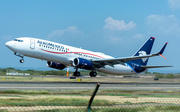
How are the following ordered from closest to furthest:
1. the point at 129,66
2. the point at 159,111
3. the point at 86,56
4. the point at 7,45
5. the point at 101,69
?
the point at 159,111
the point at 7,45
the point at 86,56
the point at 101,69
the point at 129,66

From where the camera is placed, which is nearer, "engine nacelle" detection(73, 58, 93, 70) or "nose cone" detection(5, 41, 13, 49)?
"nose cone" detection(5, 41, 13, 49)

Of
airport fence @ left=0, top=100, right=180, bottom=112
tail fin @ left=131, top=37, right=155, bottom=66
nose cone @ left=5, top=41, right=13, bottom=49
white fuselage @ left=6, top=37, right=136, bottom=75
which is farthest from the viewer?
tail fin @ left=131, top=37, right=155, bottom=66

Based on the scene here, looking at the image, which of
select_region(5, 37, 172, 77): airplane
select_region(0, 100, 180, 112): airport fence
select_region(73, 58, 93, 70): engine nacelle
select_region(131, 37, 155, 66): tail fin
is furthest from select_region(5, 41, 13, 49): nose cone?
select_region(131, 37, 155, 66): tail fin

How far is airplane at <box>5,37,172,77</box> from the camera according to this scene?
1510 inches

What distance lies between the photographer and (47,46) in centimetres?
3972

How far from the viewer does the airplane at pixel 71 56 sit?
38.3m

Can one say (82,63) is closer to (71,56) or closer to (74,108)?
(71,56)

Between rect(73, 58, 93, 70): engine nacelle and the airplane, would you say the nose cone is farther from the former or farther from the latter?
rect(73, 58, 93, 70): engine nacelle

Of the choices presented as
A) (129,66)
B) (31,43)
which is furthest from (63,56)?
(129,66)

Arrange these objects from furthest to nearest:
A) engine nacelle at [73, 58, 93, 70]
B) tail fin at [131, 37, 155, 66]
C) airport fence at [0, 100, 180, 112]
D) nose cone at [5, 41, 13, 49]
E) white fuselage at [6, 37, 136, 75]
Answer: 1. tail fin at [131, 37, 155, 66]
2. engine nacelle at [73, 58, 93, 70]
3. white fuselage at [6, 37, 136, 75]
4. nose cone at [5, 41, 13, 49]
5. airport fence at [0, 100, 180, 112]

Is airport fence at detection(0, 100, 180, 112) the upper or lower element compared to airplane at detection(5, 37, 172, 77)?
lower

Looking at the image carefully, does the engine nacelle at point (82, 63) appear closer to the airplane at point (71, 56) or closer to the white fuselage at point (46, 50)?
the airplane at point (71, 56)

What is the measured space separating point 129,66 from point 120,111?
40465mm

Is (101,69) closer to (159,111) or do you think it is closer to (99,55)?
(99,55)
